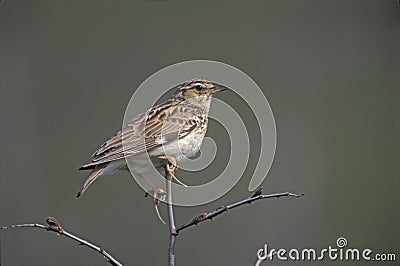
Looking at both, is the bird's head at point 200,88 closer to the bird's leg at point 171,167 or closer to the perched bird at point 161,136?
the perched bird at point 161,136

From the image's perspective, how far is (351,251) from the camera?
2.46 m

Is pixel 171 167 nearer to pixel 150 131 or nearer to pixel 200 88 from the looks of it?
pixel 150 131

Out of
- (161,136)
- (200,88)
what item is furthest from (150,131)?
(200,88)

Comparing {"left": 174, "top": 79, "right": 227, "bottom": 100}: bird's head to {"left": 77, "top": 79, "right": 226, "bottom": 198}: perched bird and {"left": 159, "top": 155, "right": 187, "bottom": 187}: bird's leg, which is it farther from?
{"left": 159, "top": 155, "right": 187, "bottom": 187}: bird's leg

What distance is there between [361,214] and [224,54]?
0.80 metres

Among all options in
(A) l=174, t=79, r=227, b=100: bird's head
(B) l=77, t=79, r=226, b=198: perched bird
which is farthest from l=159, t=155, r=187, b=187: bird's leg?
(A) l=174, t=79, r=227, b=100: bird's head

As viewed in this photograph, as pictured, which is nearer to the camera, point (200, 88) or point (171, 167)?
point (171, 167)

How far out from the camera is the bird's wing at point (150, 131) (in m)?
1.44

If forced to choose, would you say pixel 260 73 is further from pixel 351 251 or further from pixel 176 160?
pixel 176 160

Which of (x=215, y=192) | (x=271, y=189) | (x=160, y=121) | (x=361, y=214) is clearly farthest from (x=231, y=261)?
(x=215, y=192)

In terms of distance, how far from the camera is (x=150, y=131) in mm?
1557

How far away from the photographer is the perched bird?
1.43 metres

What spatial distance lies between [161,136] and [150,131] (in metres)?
0.05

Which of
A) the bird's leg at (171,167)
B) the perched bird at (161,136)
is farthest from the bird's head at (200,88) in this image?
the bird's leg at (171,167)
